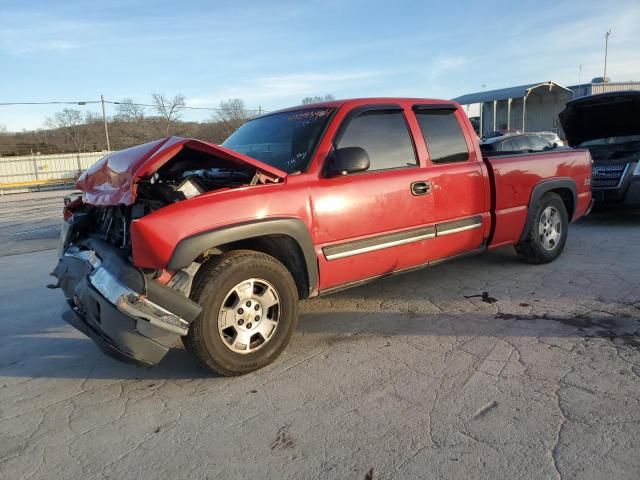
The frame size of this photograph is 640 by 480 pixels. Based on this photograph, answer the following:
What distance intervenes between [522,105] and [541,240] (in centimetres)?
4146

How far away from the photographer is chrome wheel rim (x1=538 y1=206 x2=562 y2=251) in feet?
18.7

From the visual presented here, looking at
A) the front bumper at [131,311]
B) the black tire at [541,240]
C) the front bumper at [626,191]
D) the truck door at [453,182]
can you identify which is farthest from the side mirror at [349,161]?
the front bumper at [626,191]

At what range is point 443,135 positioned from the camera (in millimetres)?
4688

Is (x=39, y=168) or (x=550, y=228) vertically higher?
(x=39, y=168)

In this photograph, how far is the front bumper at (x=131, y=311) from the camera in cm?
292

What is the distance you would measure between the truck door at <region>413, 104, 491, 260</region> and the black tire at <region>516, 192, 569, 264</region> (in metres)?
0.90

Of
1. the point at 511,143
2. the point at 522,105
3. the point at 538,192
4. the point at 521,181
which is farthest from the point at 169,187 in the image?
the point at 522,105

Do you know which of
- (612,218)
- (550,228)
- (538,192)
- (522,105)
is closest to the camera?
(538,192)

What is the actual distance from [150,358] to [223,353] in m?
0.46

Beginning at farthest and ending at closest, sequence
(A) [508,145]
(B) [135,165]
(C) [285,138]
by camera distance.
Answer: (A) [508,145] < (C) [285,138] < (B) [135,165]

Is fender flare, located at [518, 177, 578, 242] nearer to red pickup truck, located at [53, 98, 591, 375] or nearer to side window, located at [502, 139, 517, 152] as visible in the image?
red pickup truck, located at [53, 98, 591, 375]

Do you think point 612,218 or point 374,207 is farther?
point 612,218

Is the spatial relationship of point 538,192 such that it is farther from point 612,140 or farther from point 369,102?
point 612,140

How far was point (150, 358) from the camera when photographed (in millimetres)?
3045
